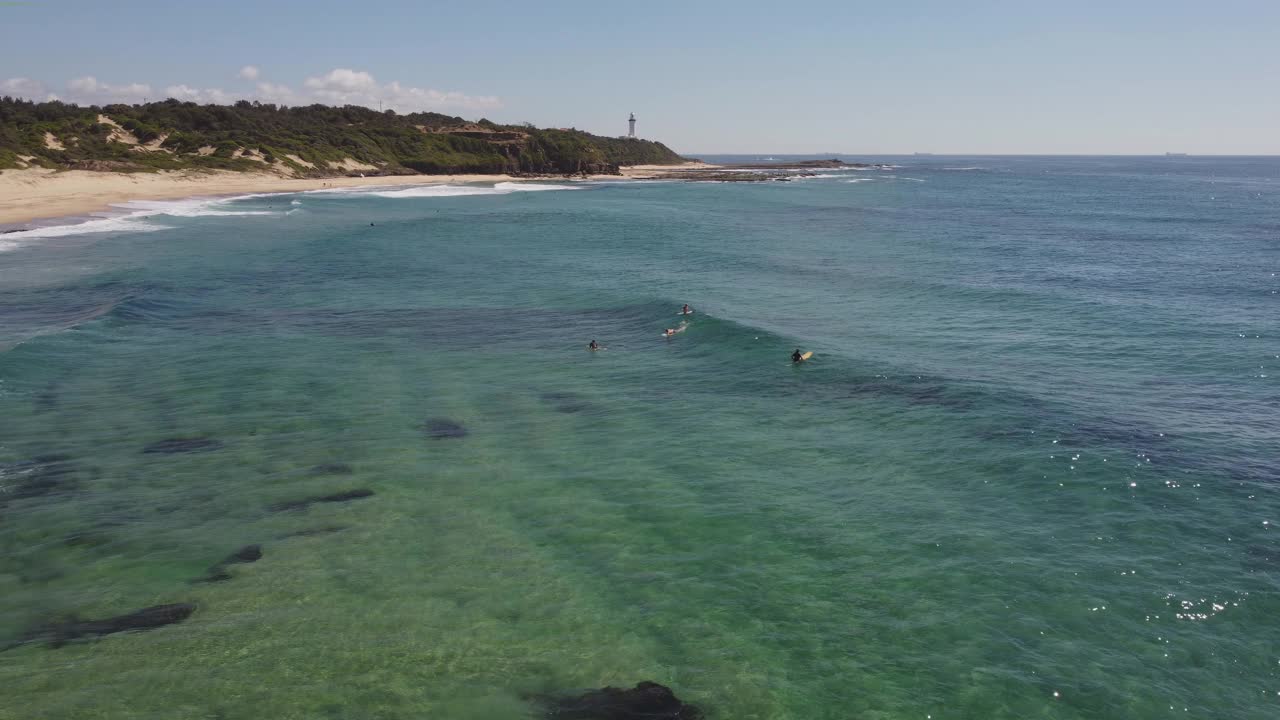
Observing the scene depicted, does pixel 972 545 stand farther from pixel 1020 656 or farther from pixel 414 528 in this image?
pixel 414 528

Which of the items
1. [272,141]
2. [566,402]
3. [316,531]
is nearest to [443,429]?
[566,402]

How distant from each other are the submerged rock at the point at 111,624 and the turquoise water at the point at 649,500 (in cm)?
21

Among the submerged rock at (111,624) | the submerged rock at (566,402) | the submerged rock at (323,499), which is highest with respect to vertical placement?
the submerged rock at (566,402)

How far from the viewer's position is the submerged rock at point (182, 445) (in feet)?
65.1

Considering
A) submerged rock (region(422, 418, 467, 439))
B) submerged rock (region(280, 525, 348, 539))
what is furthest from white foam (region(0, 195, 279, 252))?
submerged rock (region(280, 525, 348, 539))

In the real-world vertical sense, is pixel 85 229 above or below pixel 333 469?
above

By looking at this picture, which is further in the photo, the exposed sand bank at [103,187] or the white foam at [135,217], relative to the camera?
the exposed sand bank at [103,187]

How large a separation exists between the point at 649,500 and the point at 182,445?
1179cm

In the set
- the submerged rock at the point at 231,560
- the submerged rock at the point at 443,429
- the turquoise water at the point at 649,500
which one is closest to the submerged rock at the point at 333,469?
the turquoise water at the point at 649,500

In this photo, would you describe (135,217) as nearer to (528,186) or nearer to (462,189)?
(462,189)

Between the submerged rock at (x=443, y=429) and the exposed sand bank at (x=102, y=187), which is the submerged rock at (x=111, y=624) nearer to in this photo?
the submerged rock at (x=443, y=429)

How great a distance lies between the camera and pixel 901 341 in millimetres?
31328

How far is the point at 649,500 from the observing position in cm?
1773

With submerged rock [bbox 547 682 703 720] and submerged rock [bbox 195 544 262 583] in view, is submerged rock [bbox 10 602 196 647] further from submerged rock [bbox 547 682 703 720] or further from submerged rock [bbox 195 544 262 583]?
submerged rock [bbox 547 682 703 720]
